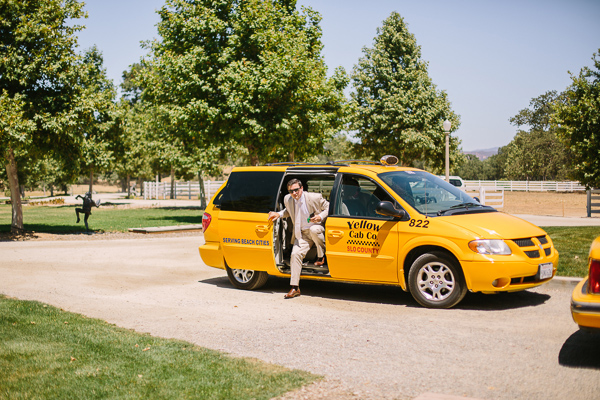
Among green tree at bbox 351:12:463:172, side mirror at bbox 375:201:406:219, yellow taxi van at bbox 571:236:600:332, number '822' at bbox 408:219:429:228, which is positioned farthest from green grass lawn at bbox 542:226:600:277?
green tree at bbox 351:12:463:172

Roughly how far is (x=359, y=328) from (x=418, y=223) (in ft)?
6.09

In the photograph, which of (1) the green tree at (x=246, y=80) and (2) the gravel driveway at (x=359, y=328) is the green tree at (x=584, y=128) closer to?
(1) the green tree at (x=246, y=80)

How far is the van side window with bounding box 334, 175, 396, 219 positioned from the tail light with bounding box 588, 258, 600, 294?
3.62m

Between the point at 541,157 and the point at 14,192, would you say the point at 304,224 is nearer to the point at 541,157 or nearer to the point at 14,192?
the point at 14,192

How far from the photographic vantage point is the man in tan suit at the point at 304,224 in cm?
912

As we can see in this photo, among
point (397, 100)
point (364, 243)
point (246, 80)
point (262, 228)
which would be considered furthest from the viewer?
point (397, 100)

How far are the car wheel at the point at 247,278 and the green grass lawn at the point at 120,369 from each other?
323 cm

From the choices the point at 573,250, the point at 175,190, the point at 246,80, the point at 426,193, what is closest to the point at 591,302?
the point at 426,193

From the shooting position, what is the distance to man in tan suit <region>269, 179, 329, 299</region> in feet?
29.9

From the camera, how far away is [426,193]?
28.9 ft

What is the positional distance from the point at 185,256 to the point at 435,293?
26.7ft

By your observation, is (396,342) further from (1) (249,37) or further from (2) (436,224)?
(1) (249,37)

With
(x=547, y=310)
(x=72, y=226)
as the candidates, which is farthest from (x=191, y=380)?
(x=72, y=226)

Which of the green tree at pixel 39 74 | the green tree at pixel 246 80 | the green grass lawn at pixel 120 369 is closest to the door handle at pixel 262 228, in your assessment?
the green grass lawn at pixel 120 369
